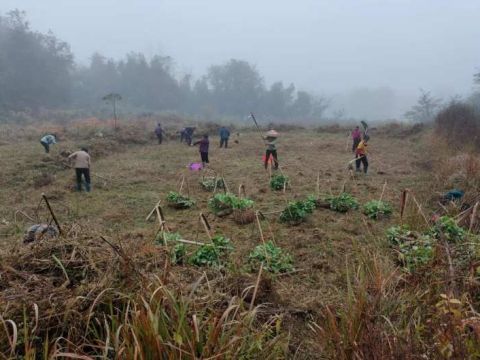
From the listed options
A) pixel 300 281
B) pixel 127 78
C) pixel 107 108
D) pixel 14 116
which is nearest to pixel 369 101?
pixel 127 78

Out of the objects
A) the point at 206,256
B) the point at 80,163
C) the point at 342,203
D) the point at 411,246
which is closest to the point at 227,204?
the point at 342,203

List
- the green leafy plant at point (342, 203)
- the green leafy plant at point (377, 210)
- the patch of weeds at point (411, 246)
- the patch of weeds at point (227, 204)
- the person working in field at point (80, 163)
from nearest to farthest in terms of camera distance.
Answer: the patch of weeds at point (411, 246) < the green leafy plant at point (377, 210) < the patch of weeds at point (227, 204) < the green leafy plant at point (342, 203) < the person working in field at point (80, 163)

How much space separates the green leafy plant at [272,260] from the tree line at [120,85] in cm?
3639

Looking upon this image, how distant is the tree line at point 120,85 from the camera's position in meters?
39.6

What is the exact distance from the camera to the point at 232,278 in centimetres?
371

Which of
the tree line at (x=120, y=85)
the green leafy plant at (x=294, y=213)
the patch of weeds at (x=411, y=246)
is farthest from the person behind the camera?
the tree line at (x=120, y=85)

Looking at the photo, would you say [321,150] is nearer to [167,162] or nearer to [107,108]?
[167,162]

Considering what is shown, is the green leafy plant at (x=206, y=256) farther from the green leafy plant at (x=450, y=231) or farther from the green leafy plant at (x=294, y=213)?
the green leafy plant at (x=450, y=231)

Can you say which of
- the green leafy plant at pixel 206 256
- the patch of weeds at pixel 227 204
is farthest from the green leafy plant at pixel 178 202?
the green leafy plant at pixel 206 256

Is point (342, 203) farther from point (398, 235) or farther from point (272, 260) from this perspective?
point (272, 260)

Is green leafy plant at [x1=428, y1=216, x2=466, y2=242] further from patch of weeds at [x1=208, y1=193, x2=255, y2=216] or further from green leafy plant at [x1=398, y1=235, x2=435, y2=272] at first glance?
patch of weeds at [x1=208, y1=193, x2=255, y2=216]

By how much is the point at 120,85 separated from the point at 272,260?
57.6m

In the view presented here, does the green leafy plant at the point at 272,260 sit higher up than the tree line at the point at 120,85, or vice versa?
the tree line at the point at 120,85

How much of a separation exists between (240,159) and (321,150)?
4706mm
